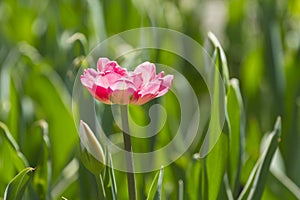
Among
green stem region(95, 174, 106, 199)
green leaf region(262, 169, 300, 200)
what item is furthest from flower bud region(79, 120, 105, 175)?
green leaf region(262, 169, 300, 200)

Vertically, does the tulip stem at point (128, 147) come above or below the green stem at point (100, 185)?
above

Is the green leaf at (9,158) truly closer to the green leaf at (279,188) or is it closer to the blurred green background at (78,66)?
the blurred green background at (78,66)

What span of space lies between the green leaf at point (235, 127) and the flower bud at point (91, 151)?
0.20 metres

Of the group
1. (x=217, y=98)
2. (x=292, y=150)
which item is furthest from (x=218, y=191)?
(x=292, y=150)

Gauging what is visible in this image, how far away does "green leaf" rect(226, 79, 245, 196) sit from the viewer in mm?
853

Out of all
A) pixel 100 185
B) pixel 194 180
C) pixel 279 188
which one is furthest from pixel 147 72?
pixel 279 188

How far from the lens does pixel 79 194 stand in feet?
3.07

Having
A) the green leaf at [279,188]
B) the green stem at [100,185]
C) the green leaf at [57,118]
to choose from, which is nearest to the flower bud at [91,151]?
the green stem at [100,185]

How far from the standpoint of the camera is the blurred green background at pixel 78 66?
3.28 feet

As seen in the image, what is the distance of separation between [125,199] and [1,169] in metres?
0.16

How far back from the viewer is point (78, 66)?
36.1 inches

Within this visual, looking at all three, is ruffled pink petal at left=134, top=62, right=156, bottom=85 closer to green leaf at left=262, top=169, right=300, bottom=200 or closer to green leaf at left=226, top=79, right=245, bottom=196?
green leaf at left=226, top=79, right=245, bottom=196

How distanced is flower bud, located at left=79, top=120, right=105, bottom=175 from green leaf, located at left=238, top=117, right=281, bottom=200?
0.20 meters

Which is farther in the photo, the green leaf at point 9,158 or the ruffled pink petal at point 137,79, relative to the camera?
the green leaf at point 9,158
